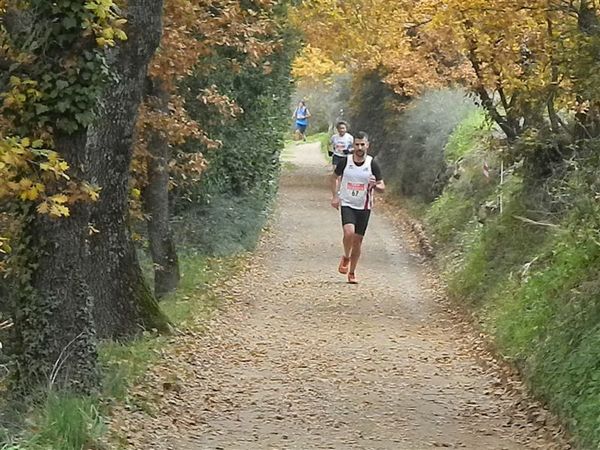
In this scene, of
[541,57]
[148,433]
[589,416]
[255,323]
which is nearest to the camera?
[589,416]

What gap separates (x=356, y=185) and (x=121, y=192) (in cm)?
577

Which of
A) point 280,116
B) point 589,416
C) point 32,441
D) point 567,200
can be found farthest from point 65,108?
point 280,116

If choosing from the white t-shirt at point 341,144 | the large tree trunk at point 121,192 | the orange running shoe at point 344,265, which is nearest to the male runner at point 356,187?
the orange running shoe at point 344,265

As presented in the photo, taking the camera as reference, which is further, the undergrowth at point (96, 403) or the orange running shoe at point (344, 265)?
the orange running shoe at point (344, 265)

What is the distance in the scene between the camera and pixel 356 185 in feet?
53.4

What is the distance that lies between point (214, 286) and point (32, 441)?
32.5 feet

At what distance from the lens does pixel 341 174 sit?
16.4m

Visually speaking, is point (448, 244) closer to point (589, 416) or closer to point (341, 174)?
point (341, 174)

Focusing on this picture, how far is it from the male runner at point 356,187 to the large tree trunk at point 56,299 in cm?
789

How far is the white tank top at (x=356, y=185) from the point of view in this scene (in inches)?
638

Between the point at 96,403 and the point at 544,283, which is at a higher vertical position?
the point at 544,283

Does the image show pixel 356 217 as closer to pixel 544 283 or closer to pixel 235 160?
pixel 544 283

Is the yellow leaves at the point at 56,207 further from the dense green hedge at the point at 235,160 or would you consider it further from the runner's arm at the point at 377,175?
the dense green hedge at the point at 235,160

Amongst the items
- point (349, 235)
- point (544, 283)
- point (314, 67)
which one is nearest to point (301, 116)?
point (314, 67)
